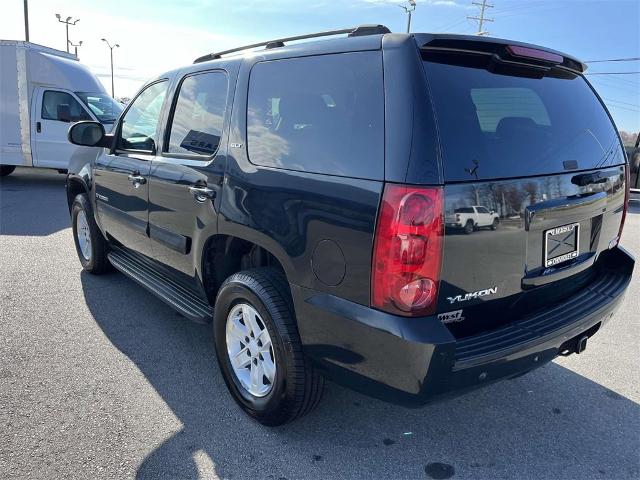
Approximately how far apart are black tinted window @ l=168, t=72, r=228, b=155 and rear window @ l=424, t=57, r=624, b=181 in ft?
4.62

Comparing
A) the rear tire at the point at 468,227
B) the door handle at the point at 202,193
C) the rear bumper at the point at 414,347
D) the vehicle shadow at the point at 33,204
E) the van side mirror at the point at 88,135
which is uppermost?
the van side mirror at the point at 88,135

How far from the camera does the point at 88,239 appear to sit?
502 centimetres

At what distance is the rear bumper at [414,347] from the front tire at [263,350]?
0.14 meters

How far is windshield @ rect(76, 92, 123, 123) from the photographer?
10.9 metres

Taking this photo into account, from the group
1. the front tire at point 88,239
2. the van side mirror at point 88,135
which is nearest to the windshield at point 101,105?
the front tire at point 88,239

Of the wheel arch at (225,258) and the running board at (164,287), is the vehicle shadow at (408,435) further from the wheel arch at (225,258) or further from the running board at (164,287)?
the wheel arch at (225,258)

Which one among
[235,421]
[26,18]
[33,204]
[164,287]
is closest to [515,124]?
[235,421]

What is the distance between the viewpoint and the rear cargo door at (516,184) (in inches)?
80.3

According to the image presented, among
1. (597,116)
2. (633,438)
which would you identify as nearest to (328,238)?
(597,116)

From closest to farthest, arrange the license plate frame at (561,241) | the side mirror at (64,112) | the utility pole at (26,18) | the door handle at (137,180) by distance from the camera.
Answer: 1. the license plate frame at (561,241)
2. the door handle at (137,180)
3. the side mirror at (64,112)
4. the utility pole at (26,18)

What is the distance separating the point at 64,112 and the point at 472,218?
10.8 metres

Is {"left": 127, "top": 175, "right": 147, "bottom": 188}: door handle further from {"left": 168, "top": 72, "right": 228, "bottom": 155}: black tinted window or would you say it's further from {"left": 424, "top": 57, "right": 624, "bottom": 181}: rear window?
{"left": 424, "top": 57, "right": 624, "bottom": 181}: rear window

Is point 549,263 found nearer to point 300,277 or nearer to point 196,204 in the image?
point 300,277

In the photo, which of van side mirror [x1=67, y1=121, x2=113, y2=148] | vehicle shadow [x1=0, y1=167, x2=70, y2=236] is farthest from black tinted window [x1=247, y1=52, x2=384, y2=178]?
vehicle shadow [x1=0, y1=167, x2=70, y2=236]
